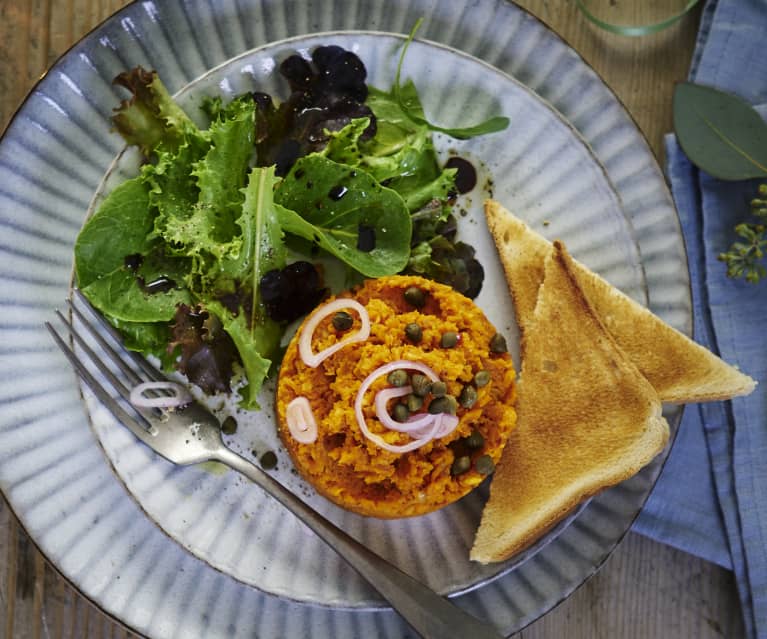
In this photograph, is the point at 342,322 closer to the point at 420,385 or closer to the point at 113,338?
the point at 420,385

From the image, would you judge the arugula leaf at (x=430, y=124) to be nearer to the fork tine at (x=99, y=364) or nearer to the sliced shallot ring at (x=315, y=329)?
the sliced shallot ring at (x=315, y=329)

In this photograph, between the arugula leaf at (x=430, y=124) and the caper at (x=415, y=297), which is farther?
the arugula leaf at (x=430, y=124)

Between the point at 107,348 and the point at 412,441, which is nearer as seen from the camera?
the point at 412,441

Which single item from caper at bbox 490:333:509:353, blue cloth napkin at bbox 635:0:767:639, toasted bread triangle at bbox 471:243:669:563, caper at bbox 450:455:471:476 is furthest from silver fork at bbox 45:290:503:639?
blue cloth napkin at bbox 635:0:767:639

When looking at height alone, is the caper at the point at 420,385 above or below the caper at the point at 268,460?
above

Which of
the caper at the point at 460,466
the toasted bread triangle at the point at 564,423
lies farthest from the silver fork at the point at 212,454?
the caper at the point at 460,466

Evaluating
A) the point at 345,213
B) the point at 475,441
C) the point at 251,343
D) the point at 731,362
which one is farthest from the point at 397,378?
the point at 731,362
